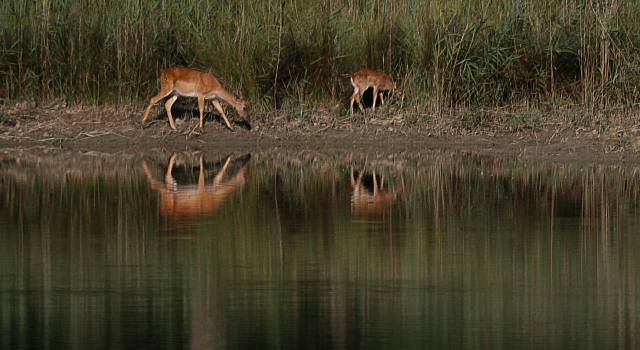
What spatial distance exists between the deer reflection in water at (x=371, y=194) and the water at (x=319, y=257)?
29 millimetres

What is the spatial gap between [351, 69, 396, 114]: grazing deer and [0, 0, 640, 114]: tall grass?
424 mm

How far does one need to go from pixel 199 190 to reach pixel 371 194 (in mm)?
1699

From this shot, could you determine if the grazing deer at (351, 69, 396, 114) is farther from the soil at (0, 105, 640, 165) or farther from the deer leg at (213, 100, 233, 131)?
the deer leg at (213, 100, 233, 131)

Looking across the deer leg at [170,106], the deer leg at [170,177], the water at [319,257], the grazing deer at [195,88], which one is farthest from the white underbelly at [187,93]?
the water at [319,257]

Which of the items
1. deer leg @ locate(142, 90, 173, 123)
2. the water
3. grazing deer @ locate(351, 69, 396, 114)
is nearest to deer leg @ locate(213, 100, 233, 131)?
deer leg @ locate(142, 90, 173, 123)

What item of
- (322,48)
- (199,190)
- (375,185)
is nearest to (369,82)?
(322,48)

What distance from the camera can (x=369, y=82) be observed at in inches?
770

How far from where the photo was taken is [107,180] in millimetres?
14797

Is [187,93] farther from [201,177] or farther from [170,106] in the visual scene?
[201,177]

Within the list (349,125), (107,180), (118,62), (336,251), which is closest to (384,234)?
(336,251)

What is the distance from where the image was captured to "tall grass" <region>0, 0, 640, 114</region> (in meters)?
19.7

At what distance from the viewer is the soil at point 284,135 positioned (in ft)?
59.5

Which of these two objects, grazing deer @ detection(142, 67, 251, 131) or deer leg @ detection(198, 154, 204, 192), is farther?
grazing deer @ detection(142, 67, 251, 131)

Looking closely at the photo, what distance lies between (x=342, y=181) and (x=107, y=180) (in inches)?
97.5
